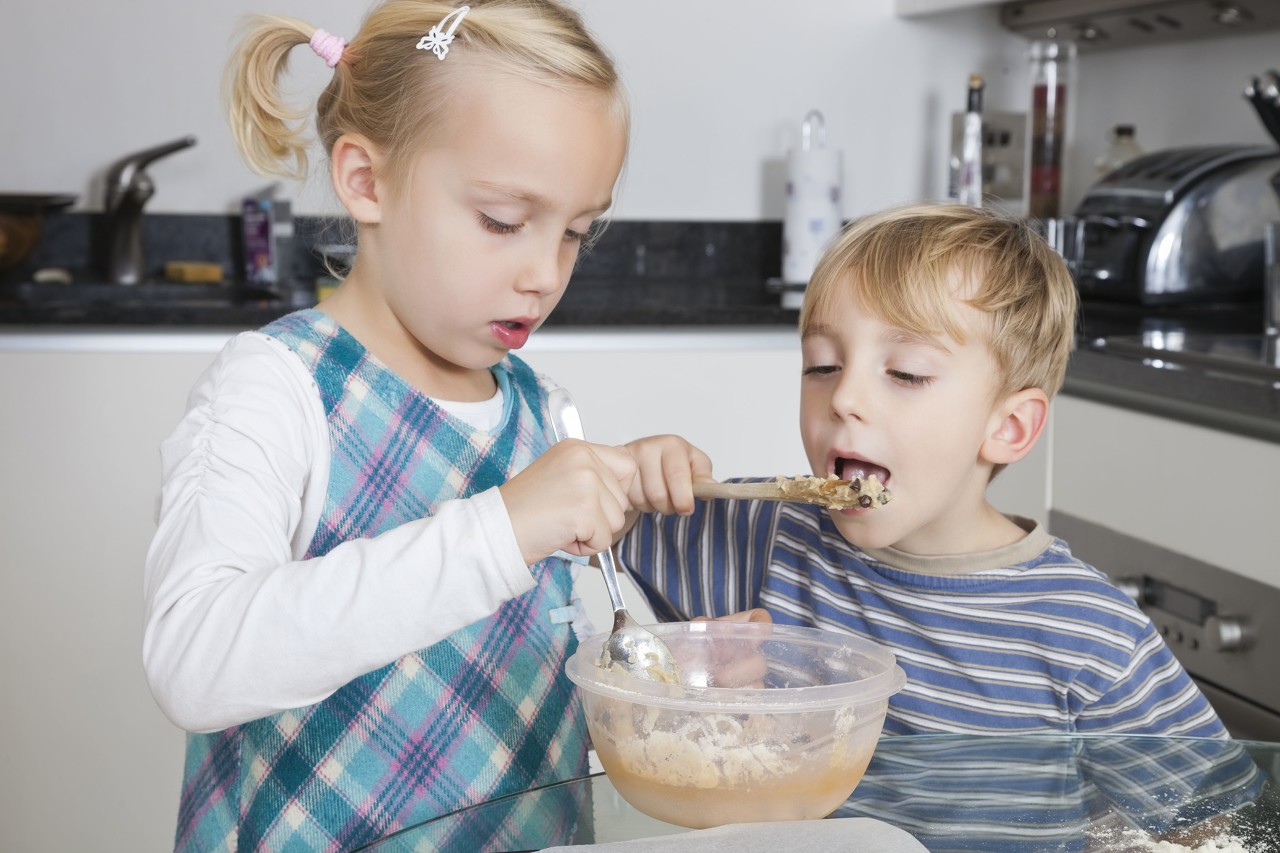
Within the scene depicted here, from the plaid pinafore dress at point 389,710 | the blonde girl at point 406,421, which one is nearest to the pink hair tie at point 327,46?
the blonde girl at point 406,421

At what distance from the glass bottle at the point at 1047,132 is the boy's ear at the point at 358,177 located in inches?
72.0

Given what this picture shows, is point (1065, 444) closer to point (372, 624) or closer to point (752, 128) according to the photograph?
point (752, 128)

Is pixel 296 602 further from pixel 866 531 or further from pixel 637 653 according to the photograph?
pixel 866 531

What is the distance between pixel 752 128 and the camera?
2729 mm

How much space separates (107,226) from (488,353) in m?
1.65

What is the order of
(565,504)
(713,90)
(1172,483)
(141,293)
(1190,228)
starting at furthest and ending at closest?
(713,90), (141,293), (1190,228), (1172,483), (565,504)

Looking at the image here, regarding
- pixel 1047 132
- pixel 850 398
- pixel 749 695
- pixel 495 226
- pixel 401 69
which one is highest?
pixel 1047 132

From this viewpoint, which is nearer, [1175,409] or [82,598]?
[1175,409]

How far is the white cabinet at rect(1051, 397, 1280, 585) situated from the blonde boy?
536mm

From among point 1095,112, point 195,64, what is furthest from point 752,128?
point 195,64

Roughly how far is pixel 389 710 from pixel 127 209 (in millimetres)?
1679

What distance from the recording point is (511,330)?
A: 998 millimetres

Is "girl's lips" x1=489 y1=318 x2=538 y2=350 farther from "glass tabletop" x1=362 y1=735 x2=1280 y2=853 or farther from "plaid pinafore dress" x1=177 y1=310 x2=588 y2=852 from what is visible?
"glass tabletop" x1=362 y1=735 x2=1280 y2=853

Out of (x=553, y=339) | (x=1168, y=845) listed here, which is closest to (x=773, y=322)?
(x=553, y=339)
